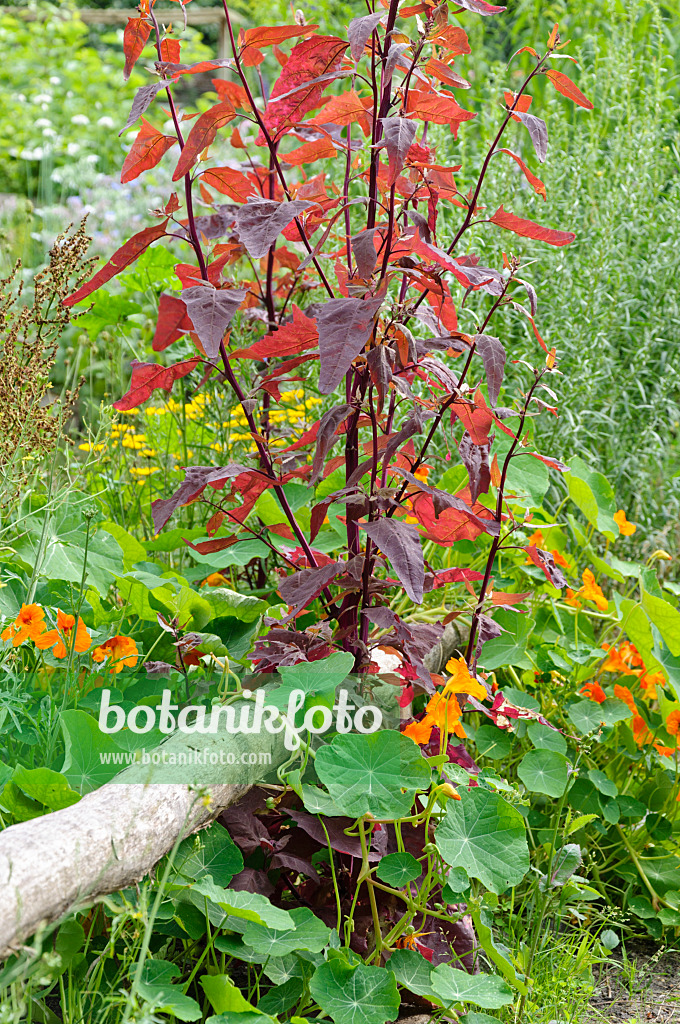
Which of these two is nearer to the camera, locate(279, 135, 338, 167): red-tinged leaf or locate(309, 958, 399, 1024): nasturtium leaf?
locate(309, 958, 399, 1024): nasturtium leaf

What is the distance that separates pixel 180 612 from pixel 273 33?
1.04 metres

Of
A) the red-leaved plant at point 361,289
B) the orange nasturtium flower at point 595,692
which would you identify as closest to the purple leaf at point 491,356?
the red-leaved plant at point 361,289

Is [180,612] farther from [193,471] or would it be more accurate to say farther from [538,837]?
[538,837]

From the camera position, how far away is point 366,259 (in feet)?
4.07

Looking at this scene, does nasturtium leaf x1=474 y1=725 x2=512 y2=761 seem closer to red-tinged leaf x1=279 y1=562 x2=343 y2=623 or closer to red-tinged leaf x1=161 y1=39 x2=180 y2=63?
red-tinged leaf x1=279 y1=562 x2=343 y2=623

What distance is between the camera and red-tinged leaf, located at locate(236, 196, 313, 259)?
3.96ft

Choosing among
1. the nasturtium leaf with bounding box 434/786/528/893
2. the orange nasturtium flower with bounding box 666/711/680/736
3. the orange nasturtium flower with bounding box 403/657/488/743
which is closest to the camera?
the nasturtium leaf with bounding box 434/786/528/893

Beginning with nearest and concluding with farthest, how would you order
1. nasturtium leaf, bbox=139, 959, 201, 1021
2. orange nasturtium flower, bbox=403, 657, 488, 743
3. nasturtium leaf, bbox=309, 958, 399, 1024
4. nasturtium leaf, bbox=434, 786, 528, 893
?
nasturtium leaf, bbox=139, 959, 201, 1021 → nasturtium leaf, bbox=309, 958, 399, 1024 → nasturtium leaf, bbox=434, 786, 528, 893 → orange nasturtium flower, bbox=403, 657, 488, 743

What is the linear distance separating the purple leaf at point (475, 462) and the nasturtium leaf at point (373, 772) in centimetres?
45

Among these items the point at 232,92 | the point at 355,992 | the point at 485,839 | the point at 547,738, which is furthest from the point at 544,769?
the point at 232,92

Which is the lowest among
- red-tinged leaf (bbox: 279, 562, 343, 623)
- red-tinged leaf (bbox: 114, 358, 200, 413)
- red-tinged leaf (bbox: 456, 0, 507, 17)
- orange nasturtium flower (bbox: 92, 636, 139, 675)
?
orange nasturtium flower (bbox: 92, 636, 139, 675)

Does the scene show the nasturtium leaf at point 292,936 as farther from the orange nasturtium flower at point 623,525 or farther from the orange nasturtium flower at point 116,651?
the orange nasturtium flower at point 623,525

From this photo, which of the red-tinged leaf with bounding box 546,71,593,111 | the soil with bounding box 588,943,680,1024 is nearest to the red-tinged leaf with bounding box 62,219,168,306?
the red-tinged leaf with bounding box 546,71,593,111

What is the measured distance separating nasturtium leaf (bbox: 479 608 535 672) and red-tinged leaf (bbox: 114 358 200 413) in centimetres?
90
